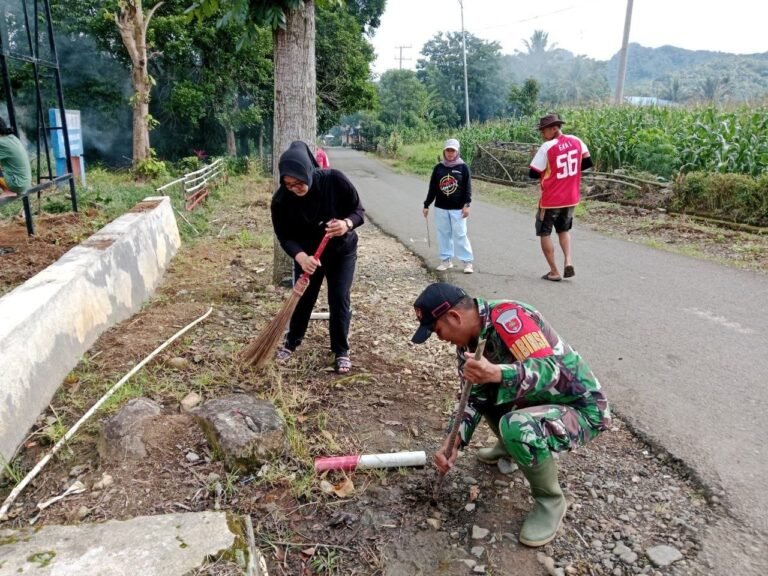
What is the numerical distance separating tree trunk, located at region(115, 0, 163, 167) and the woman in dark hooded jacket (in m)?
12.4

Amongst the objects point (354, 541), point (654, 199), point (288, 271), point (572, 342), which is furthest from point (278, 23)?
point (654, 199)

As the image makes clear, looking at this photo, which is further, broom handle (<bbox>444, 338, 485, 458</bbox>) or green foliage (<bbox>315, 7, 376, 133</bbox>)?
green foliage (<bbox>315, 7, 376, 133</bbox>)

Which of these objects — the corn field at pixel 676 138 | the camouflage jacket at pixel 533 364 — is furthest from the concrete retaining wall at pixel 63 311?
the corn field at pixel 676 138

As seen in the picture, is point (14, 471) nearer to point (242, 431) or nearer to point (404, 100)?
point (242, 431)

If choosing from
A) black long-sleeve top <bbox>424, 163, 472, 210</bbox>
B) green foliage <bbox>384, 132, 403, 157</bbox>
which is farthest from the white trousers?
green foliage <bbox>384, 132, 403, 157</bbox>

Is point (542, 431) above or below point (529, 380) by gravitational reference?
below

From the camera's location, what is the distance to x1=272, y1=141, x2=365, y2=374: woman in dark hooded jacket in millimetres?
3789

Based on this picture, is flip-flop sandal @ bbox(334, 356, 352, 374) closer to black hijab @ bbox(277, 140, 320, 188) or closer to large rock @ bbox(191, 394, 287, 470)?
large rock @ bbox(191, 394, 287, 470)

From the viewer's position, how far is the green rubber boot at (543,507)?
2396 mm

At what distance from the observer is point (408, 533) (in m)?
2.53

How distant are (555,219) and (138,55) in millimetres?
12321

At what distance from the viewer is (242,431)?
9.42ft

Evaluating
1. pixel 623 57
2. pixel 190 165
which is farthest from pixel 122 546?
pixel 623 57

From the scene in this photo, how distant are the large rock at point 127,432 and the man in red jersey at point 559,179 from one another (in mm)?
4597
